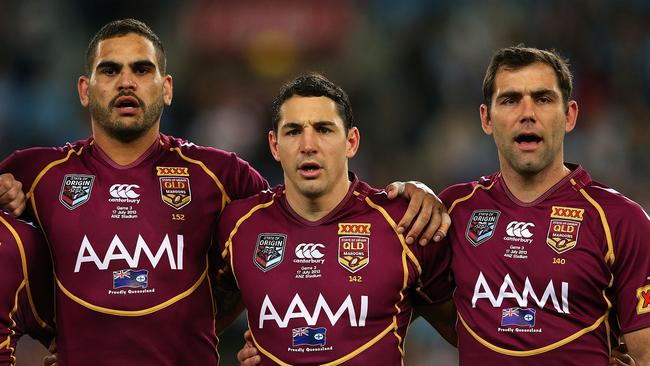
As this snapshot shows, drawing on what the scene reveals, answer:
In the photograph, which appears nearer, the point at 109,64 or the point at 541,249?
the point at 541,249

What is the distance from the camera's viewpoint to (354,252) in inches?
222

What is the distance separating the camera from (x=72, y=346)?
573cm

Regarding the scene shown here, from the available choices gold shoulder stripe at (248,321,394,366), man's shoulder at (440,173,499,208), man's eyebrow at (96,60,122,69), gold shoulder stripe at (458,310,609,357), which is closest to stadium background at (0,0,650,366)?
man's shoulder at (440,173,499,208)

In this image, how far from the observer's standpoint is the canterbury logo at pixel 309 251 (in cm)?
564

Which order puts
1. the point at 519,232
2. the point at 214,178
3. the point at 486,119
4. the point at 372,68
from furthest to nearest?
1. the point at 372,68
2. the point at 214,178
3. the point at 486,119
4. the point at 519,232

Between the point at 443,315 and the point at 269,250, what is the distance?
37.8 inches

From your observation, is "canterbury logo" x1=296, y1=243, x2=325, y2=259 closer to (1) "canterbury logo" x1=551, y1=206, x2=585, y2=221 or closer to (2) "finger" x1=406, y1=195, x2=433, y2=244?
(2) "finger" x1=406, y1=195, x2=433, y2=244

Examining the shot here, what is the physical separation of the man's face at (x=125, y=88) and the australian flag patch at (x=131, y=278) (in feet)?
2.29

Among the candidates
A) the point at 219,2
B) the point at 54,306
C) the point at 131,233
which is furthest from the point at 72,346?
the point at 219,2

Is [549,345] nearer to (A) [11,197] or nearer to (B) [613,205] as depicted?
(B) [613,205]

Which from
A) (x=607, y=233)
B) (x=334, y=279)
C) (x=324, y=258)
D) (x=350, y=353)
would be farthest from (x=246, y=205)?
(x=607, y=233)

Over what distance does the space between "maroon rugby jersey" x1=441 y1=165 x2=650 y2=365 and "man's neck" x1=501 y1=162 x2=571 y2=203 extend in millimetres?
35

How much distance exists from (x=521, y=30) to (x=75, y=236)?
28.5 ft

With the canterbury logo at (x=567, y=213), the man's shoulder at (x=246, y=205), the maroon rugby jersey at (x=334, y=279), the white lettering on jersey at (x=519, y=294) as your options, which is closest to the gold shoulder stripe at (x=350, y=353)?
the maroon rugby jersey at (x=334, y=279)
